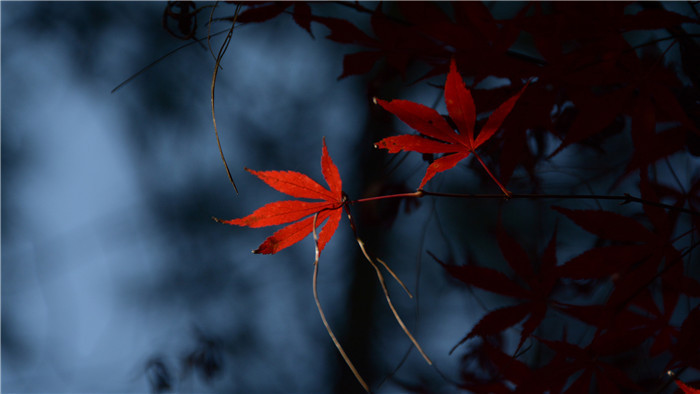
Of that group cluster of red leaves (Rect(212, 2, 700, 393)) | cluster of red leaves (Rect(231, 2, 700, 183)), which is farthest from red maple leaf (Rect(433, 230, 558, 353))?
cluster of red leaves (Rect(231, 2, 700, 183))

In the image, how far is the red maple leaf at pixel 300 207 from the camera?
36cm

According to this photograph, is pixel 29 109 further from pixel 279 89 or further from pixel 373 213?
pixel 373 213

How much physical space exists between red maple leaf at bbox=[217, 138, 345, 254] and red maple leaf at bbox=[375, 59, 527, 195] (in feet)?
0.21

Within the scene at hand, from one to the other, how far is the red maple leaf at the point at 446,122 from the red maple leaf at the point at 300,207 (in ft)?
0.21

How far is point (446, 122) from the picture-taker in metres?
0.36

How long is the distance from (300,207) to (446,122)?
0.55 feet

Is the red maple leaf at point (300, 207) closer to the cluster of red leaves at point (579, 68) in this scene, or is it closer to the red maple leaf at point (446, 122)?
the red maple leaf at point (446, 122)

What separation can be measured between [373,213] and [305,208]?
1.76 ft

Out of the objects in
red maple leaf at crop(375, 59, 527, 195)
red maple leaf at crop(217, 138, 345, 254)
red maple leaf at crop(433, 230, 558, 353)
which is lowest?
red maple leaf at crop(433, 230, 558, 353)

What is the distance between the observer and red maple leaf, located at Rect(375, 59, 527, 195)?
0.34 meters

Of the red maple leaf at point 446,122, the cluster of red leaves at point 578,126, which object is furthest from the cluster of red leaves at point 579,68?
the red maple leaf at point 446,122

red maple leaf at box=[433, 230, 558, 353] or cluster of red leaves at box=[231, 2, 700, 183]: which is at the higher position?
cluster of red leaves at box=[231, 2, 700, 183]

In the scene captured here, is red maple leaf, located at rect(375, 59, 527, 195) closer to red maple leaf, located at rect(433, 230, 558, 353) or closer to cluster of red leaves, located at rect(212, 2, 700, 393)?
cluster of red leaves, located at rect(212, 2, 700, 393)

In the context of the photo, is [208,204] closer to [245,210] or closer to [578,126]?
[245,210]
